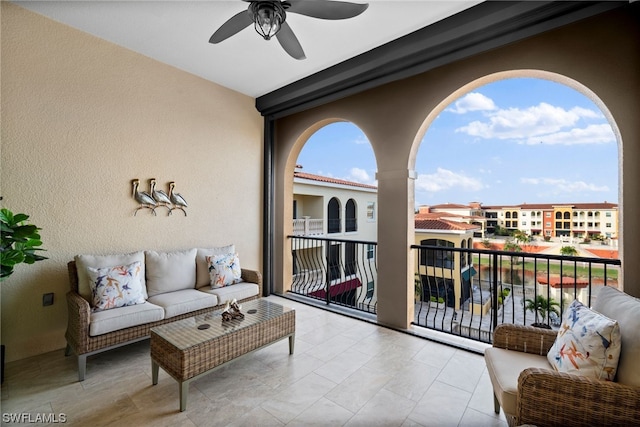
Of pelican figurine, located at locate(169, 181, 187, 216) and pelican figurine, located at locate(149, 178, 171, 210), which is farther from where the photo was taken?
pelican figurine, located at locate(169, 181, 187, 216)

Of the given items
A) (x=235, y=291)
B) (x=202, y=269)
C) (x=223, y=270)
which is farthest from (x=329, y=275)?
(x=202, y=269)

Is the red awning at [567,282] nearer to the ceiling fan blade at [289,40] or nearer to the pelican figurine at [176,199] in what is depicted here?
the ceiling fan blade at [289,40]

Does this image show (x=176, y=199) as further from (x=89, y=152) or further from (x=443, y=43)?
(x=443, y=43)

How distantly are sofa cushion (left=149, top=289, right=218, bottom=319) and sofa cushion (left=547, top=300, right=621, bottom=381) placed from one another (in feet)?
9.85

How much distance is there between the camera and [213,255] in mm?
3561

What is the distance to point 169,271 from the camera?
3.16 m

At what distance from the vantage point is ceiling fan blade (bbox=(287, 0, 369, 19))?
1.97 metres

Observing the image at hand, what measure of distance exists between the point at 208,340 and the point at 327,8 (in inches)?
105

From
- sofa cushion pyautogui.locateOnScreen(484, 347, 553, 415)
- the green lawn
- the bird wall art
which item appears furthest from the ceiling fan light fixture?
the green lawn

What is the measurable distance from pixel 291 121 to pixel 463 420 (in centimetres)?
434

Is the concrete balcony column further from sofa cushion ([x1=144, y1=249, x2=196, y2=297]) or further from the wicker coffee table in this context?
sofa cushion ([x1=144, y1=249, x2=196, y2=297])

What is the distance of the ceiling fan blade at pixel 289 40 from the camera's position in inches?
89.7

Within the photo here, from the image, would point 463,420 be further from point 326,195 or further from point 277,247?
point 326,195

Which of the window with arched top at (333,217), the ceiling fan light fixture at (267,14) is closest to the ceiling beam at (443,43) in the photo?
the ceiling fan light fixture at (267,14)
